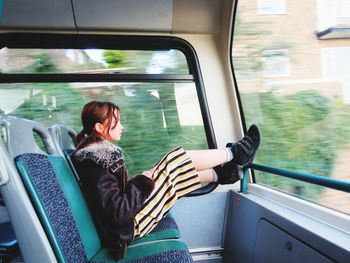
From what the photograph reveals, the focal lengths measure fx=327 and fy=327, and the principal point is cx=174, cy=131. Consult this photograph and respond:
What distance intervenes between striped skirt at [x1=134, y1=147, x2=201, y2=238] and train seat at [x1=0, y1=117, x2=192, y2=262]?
0.46 ft

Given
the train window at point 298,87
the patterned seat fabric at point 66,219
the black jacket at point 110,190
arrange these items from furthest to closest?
the train window at point 298,87
the black jacket at point 110,190
the patterned seat fabric at point 66,219

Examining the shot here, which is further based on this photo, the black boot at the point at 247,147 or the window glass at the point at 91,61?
the window glass at the point at 91,61

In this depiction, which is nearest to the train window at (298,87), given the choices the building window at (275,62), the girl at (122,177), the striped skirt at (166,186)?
the building window at (275,62)

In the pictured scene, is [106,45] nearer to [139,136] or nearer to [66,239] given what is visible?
[139,136]

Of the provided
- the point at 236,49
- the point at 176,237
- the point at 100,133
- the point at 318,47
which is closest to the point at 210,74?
the point at 236,49

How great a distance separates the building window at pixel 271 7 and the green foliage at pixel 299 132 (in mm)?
524

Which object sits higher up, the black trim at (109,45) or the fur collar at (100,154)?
the black trim at (109,45)

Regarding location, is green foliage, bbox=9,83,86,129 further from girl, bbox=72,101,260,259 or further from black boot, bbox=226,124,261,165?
black boot, bbox=226,124,261,165

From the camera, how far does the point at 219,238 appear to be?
8.29ft

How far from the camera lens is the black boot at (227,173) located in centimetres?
213

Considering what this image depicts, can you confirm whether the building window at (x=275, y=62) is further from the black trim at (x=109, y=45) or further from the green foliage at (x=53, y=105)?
the green foliage at (x=53, y=105)

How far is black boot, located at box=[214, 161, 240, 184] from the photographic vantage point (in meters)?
2.13

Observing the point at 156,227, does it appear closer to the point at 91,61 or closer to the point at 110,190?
the point at 110,190

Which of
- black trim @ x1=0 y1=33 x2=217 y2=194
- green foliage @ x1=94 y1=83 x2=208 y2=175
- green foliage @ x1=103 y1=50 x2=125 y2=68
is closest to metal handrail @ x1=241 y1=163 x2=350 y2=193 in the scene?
black trim @ x1=0 y1=33 x2=217 y2=194
